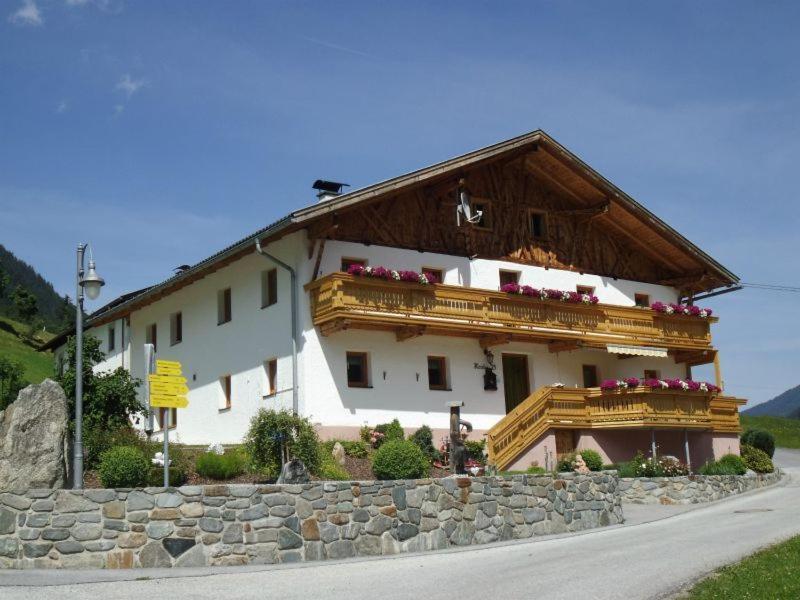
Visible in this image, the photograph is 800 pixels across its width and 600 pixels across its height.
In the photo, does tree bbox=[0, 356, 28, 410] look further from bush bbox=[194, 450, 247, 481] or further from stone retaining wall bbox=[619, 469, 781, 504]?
stone retaining wall bbox=[619, 469, 781, 504]

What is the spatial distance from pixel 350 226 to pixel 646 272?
42.8 ft

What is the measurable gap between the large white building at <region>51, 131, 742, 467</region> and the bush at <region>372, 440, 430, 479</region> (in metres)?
5.56

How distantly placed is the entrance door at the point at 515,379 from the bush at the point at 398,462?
1227 cm

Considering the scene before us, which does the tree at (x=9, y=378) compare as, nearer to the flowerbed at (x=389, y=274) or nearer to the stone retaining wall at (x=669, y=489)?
the flowerbed at (x=389, y=274)

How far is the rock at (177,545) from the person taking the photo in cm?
1524

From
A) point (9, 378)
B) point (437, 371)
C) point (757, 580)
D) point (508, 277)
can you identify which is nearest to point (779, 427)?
point (508, 277)

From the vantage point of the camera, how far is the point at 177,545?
15320 mm

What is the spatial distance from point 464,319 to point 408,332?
5.66 feet

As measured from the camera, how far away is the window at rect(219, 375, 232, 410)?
30844mm

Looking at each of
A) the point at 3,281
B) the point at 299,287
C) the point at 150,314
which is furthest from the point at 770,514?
the point at 3,281

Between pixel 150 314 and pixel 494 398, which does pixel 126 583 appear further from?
pixel 150 314

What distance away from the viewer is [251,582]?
1376cm

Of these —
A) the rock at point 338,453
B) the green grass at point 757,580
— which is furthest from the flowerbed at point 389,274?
the green grass at point 757,580

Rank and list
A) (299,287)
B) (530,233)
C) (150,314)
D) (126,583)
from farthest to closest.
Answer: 1. (150,314)
2. (530,233)
3. (299,287)
4. (126,583)
